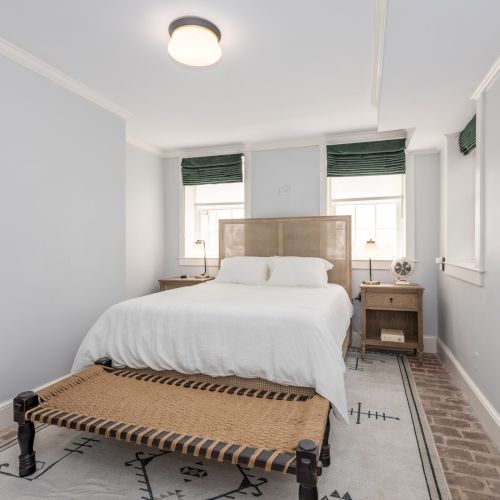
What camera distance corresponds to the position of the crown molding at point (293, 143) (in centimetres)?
424

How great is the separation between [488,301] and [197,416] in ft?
6.70

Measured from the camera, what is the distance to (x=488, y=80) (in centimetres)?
243

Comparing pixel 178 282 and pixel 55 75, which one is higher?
pixel 55 75

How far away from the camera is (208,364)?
2289mm

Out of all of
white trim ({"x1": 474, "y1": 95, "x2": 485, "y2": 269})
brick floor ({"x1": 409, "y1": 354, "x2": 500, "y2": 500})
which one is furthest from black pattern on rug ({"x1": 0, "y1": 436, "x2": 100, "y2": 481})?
white trim ({"x1": 474, "y1": 95, "x2": 485, "y2": 269})

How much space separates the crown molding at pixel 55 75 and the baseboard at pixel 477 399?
3.91 m

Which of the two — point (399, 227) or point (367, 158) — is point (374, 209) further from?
point (367, 158)

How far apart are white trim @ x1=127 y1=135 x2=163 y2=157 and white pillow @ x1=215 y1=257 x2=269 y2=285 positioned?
193 cm

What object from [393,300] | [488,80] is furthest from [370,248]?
[488,80]

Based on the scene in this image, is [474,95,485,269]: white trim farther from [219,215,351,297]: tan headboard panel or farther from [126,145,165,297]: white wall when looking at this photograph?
[126,145,165,297]: white wall

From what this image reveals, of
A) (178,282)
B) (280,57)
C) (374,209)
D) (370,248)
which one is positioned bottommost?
(178,282)

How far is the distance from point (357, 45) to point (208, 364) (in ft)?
7.77

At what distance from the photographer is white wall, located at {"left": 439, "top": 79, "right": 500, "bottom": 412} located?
228 cm

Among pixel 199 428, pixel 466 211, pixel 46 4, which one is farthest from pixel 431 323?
pixel 46 4
